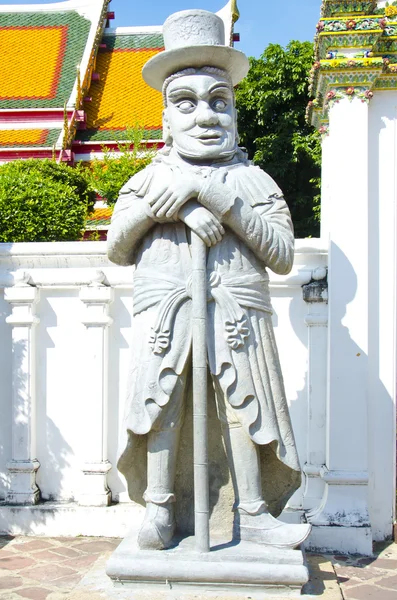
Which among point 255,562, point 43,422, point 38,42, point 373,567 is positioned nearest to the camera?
point 255,562

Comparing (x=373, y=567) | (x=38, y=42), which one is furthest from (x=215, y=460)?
(x=38, y=42)

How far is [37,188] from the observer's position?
26.1 feet

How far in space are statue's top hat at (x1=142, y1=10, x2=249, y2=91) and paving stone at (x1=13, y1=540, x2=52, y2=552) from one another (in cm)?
323

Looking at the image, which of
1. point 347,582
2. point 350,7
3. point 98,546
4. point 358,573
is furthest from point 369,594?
point 350,7

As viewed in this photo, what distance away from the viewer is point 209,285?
341 cm

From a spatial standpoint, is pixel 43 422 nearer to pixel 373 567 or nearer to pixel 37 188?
pixel 373 567

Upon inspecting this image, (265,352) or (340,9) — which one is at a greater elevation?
(340,9)

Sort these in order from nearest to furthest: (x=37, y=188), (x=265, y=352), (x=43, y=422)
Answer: (x=265, y=352)
(x=43, y=422)
(x=37, y=188)

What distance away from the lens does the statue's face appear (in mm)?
3504

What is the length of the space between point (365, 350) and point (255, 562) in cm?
215

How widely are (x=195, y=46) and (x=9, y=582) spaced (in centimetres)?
312

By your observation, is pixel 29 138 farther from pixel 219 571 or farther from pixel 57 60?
pixel 219 571

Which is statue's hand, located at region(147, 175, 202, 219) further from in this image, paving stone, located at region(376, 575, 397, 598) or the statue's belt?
paving stone, located at region(376, 575, 397, 598)

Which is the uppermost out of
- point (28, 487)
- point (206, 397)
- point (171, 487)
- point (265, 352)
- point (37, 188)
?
point (37, 188)
